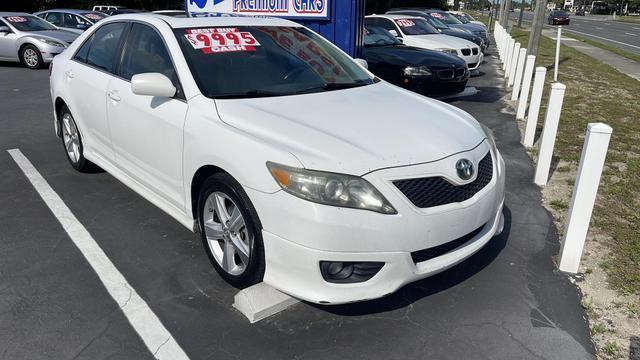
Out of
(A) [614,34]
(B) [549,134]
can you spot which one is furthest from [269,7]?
(A) [614,34]

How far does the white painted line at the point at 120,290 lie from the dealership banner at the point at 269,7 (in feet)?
13.7

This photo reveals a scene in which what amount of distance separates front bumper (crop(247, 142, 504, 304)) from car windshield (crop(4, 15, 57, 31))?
45.0 feet

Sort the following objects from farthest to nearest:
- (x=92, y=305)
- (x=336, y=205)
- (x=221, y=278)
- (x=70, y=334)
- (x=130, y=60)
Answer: (x=130, y=60)
(x=221, y=278)
(x=92, y=305)
(x=70, y=334)
(x=336, y=205)

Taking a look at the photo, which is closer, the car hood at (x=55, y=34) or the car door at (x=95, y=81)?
the car door at (x=95, y=81)

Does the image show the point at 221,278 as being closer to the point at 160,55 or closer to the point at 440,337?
the point at 440,337

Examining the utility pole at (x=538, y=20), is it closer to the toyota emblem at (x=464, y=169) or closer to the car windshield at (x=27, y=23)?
the toyota emblem at (x=464, y=169)

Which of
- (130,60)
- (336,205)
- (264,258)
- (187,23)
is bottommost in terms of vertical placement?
(264,258)

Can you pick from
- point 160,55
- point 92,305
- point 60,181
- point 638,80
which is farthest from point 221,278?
point 638,80

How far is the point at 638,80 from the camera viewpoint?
497 inches

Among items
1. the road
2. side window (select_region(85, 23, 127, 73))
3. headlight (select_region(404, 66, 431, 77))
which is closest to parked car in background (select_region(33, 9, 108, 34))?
headlight (select_region(404, 66, 431, 77))

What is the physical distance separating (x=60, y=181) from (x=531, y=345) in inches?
173

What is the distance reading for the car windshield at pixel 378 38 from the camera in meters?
9.58

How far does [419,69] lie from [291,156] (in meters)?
6.06

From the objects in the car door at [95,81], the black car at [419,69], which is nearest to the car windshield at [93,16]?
the black car at [419,69]
